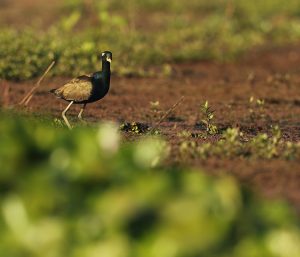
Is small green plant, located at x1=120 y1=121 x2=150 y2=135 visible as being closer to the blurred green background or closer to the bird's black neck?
the bird's black neck

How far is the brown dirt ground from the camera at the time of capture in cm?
771

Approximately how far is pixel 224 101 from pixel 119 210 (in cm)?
938

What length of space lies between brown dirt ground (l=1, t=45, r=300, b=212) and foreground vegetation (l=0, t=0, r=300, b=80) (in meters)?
0.50

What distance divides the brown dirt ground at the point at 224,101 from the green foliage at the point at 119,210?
180 centimetres

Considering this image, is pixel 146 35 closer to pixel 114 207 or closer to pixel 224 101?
pixel 224 101

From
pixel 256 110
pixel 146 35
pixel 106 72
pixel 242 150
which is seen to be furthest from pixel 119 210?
pixel 146 35

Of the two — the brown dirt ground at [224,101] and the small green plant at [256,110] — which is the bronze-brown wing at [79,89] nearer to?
the brown dirt ground at [224,101]

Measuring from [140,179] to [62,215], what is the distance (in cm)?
46

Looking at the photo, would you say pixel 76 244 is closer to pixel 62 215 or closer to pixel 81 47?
pixel 62 215

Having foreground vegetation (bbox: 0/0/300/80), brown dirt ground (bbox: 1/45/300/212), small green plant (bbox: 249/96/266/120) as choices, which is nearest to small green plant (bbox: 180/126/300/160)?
brown dirt ground (bbox: 1/45/300/212)

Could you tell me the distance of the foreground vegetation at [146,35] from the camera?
16141 mm

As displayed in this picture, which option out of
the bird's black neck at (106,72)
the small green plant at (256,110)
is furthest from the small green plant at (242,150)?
the small green plant at (256,110)

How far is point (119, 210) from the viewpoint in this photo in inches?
195

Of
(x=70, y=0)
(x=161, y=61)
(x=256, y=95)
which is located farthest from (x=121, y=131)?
(x=70, y=0)
